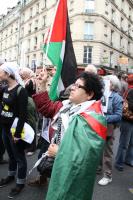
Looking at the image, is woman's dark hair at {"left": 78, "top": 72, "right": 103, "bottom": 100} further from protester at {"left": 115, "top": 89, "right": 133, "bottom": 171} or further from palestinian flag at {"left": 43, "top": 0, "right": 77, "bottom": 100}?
protester at {"left": 115, "top": 89, "right": 133, "bottom": 171}

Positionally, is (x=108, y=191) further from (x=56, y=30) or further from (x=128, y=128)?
(x=56, y=30)

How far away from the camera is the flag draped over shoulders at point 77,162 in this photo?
7.43 feet

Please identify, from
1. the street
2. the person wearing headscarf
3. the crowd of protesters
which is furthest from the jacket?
the person wearing headscarf

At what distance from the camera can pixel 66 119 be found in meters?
2.91

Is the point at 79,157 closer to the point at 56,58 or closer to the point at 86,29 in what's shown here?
the point at 56,58

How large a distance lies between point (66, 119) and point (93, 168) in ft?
2.21

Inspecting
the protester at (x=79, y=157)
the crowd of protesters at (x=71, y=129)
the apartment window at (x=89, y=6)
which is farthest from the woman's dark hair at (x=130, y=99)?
the apartment window at (x=89, y=6)

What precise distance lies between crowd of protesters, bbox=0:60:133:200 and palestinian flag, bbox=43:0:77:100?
161 mm

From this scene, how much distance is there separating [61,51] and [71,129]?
1.81 meters

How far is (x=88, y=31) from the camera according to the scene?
36.5 meters

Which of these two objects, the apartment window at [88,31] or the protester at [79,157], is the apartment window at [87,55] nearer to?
the apartment window at [88,31]

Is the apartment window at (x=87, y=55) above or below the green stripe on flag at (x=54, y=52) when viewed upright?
above

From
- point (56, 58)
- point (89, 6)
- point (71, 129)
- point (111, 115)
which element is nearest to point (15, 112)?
point (56, 58)

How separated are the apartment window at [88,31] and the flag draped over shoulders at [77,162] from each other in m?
35.0
